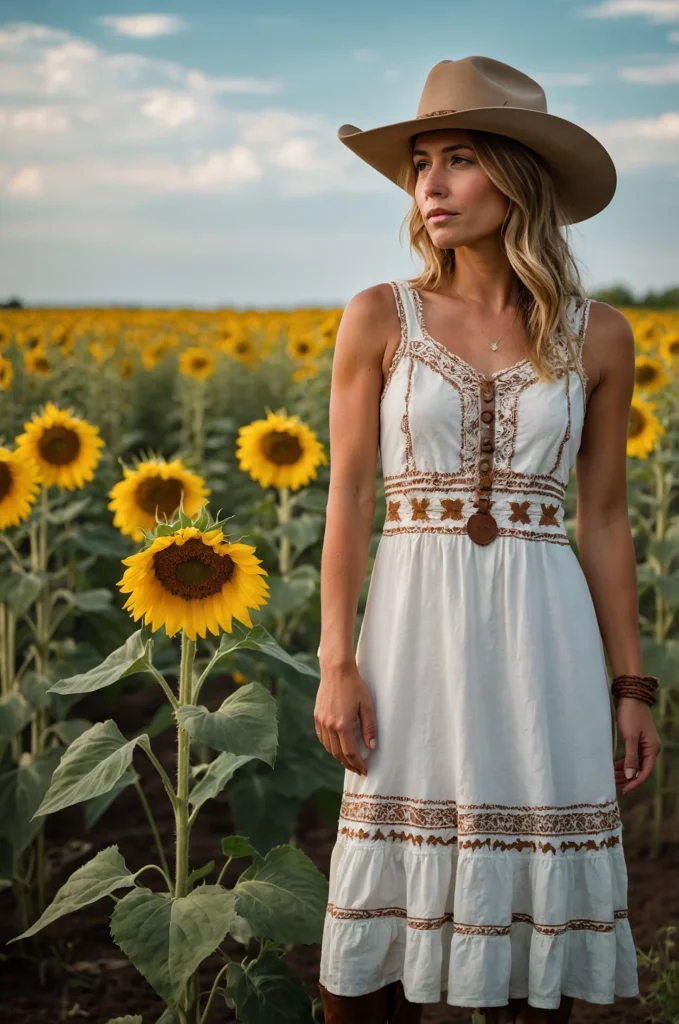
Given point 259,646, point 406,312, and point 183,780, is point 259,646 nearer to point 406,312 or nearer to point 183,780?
point 183,780

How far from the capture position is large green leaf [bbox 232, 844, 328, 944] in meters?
2.08

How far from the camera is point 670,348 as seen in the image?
6.08m

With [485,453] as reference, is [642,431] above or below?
above

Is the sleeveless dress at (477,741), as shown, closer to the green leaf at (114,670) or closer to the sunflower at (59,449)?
the green leaf at (114,670)

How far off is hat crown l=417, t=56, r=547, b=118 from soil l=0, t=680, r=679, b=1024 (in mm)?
1771

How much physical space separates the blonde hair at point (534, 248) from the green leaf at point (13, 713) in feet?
5.56

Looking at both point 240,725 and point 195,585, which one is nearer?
point 240,725

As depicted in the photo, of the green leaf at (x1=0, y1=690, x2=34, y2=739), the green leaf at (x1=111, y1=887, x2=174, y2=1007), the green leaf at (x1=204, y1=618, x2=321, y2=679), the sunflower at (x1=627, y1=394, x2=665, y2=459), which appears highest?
the sunflower at (x1=627, y1=394, x2=665, y2=459)

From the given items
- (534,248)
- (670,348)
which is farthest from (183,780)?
(670,348)

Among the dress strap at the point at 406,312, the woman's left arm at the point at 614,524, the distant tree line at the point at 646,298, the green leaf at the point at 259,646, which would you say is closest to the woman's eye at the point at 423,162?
the dress strap at the point at 406,312

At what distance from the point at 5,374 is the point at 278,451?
5.74 feet

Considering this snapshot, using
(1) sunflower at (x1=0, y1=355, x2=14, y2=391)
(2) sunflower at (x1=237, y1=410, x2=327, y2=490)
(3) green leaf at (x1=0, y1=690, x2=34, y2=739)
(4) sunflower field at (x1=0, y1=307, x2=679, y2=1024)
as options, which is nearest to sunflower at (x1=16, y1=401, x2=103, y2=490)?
(4) sunflower field at (x1=0, y1=307, x2=679, y2=1024)

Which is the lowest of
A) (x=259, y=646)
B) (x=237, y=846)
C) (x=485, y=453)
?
(x=237, y=846)

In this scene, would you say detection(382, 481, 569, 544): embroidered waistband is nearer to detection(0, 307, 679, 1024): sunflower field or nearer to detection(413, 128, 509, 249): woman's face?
detection(0, 307, 679, 1024): sunflower field
